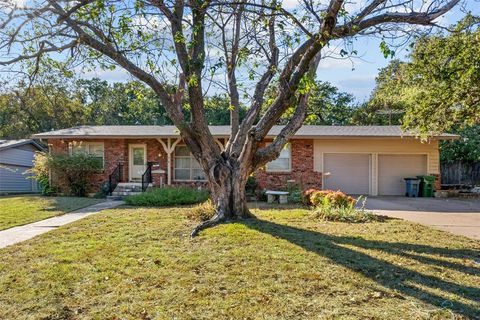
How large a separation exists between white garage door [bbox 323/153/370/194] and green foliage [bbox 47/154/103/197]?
996 cm

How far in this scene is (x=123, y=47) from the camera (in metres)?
7.71

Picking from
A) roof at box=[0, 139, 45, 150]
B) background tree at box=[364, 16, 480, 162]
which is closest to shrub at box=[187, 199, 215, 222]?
background tree at box=[364, 16, 480, 162]

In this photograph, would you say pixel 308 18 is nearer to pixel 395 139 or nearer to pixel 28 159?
pixel 395 139

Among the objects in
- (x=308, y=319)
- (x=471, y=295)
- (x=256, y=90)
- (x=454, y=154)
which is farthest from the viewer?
(x=454, y=154)

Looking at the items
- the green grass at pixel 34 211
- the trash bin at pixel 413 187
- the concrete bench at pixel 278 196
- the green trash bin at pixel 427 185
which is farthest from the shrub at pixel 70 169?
the green trash bin at pixel 427 185

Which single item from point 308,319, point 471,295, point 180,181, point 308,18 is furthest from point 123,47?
point 180,181

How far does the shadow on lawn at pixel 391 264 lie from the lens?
13.4ft

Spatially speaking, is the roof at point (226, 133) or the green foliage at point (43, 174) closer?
the roof at point (226, 133)

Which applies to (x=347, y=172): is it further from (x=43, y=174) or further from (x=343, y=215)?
(x=43, y=174)

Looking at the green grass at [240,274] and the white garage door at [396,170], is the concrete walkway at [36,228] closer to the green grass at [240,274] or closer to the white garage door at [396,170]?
the green grass at [240,274]

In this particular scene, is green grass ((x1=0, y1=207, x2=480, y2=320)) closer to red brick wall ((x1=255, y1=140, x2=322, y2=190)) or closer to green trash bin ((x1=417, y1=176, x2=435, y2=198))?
red brick wall ((x1=255, y1=140, x2=322, y2=190))

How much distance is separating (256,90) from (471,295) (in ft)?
19.1

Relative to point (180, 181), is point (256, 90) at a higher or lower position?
higher

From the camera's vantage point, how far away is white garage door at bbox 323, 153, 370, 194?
17.3m
